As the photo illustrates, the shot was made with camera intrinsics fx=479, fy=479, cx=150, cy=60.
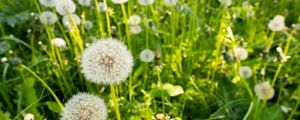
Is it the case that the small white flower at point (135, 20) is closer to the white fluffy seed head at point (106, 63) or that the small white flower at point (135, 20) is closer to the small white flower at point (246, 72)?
the small white flower at point (246, 72)

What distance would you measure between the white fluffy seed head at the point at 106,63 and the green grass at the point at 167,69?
0.29 meters

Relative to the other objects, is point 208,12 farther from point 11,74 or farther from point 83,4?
point 11,74

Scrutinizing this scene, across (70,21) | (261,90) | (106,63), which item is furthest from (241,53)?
(106,63)

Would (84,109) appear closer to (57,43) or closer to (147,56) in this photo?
(147,56)

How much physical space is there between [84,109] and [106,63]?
0.11 m

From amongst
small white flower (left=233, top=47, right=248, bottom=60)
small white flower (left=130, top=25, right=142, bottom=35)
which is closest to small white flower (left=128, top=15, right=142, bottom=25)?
small white flower (left=130, top=25, right=142, bottom=35)

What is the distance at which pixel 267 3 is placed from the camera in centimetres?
232

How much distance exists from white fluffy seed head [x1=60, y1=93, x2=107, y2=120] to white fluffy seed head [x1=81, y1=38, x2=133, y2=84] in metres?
0.05

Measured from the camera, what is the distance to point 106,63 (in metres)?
1.01

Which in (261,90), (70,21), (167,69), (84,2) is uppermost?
(84,2)

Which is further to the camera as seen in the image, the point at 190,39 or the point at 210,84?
the point at 190,39

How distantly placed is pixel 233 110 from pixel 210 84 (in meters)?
0.14

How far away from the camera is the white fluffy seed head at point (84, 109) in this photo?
100cm

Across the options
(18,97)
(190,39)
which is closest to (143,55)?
(190,39)
